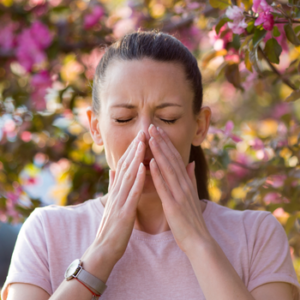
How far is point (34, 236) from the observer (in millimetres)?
1670

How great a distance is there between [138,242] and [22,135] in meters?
1.58

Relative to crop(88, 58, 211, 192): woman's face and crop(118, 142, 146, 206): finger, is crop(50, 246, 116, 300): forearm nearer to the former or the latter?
crop(118, 142, 146, 206): finger

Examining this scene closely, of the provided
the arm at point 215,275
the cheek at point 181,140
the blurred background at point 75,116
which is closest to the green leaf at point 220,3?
the blurred background at point 75,116

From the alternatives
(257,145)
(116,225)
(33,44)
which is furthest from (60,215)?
(33,44)

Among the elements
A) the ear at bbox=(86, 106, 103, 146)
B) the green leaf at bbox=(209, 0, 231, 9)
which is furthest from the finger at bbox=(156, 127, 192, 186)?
the green leaf at bbox=(209, 0, 231, 9)

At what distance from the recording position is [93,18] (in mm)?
3141

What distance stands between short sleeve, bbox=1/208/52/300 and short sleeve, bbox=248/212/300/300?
80 cm

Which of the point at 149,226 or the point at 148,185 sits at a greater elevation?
the point at 148,185

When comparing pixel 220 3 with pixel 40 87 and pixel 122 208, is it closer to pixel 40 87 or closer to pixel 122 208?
pixel 122 208

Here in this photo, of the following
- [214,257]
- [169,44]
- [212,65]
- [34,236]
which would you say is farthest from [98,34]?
[214,257]

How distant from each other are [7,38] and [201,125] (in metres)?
1.99

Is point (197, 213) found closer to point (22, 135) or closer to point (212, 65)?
point (22, 135)

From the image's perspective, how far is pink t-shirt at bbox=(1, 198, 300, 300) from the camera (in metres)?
1.57

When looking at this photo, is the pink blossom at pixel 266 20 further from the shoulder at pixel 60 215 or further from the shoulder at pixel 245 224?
the shoulder at pixel 60 215
